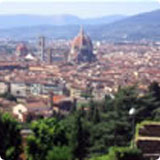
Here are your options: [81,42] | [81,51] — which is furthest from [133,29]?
[81,51]

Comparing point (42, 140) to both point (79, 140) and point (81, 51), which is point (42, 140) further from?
point (81, 51)

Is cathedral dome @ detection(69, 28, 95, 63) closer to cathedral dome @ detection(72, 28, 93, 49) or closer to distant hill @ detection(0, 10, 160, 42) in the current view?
cathedral dome @ detection(72, 28, 93, 49)

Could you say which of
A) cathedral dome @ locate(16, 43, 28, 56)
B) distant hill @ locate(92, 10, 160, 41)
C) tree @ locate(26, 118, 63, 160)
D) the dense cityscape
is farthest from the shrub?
distant hill @ locate(92, 10, 160, 41)

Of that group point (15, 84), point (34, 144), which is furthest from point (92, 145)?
point (15, 84)

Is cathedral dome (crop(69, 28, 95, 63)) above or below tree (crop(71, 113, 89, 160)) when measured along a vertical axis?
below

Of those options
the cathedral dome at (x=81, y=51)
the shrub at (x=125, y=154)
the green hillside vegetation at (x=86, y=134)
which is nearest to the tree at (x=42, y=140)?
the green hillside vegetation at (x=86, y=134)

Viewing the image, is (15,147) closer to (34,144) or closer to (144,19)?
(34,144)
